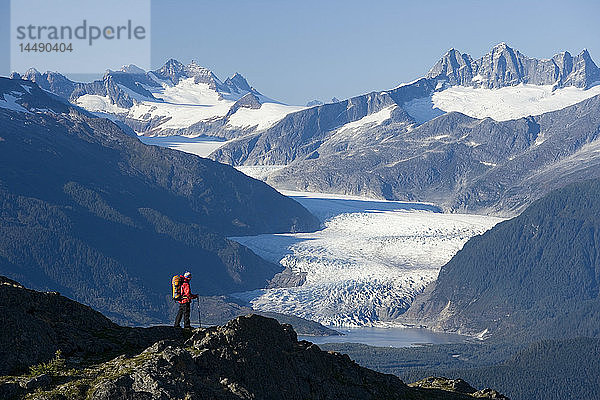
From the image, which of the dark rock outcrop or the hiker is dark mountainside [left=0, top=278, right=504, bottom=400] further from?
the hiker

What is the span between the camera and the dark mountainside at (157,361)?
34031 millimetres

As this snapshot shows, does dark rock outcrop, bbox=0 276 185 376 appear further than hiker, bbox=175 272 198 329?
No

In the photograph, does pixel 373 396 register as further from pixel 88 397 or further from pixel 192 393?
pixel 88 397

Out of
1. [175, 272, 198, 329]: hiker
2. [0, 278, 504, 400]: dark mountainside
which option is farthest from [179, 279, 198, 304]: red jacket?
[0, 278, 504, 400]: dark mountainside

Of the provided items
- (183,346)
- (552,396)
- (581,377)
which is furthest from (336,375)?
(581,377)

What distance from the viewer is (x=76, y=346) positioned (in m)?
38.9

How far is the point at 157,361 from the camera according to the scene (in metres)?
35.0

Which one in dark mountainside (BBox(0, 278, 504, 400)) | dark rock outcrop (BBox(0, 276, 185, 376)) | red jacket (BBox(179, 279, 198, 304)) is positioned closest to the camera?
dark mountainside (BBox(0, 278, 504, 400))

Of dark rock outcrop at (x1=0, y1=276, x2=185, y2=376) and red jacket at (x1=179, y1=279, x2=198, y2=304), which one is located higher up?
red jacket at (x1=179, y1=279, x2=198, y2=304)

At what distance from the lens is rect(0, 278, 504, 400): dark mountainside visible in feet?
112

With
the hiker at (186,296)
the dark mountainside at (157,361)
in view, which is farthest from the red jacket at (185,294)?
the dark mountainside at (157,361)

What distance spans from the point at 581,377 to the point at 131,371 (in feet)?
581

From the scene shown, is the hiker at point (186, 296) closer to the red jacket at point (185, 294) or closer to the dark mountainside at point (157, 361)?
the red jacket at point (185, 294)

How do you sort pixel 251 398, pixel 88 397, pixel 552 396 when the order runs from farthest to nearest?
pixel 552 396 < pixel 251 398 < pixel 88 397
